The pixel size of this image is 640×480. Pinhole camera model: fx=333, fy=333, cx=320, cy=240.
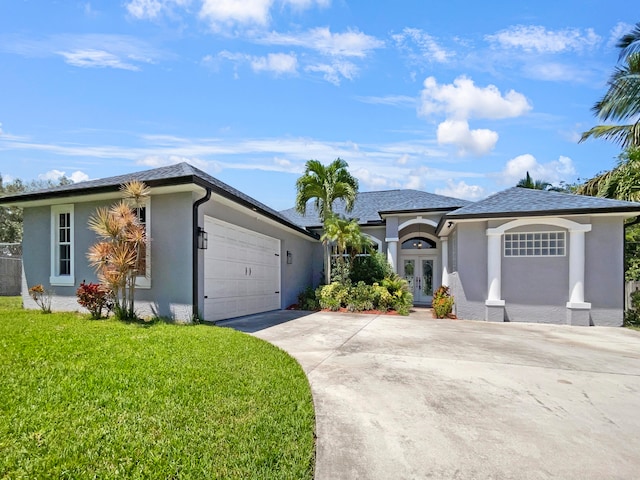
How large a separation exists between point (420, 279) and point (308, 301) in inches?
255

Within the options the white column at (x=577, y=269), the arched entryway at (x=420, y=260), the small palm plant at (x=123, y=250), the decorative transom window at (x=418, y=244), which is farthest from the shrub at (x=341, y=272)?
the small palm plant at (x=123, y=250)

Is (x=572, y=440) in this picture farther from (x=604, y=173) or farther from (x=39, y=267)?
(x=604, y=173)

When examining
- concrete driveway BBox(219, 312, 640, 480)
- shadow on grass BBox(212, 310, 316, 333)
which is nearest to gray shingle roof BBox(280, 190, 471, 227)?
shadow on grass BBox(212, 310, 316, 333)

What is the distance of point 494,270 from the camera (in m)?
10.8

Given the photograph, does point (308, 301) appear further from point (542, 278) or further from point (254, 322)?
point (542, 278)

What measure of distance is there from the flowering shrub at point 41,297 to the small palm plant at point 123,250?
8.64ft

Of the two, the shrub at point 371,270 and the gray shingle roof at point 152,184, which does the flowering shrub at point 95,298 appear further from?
the shrub at point 371,270

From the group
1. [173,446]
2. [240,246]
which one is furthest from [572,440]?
[240,246]

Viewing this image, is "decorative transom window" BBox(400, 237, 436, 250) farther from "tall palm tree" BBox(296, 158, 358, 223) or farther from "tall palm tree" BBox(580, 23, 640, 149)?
"tall palm tree" BBox(580, 23, 640, 149)

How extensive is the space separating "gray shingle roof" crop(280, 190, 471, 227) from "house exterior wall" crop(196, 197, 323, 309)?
184 cm

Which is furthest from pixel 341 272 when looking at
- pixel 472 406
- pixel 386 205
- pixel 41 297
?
pixel 472 406

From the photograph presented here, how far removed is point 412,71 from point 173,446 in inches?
431

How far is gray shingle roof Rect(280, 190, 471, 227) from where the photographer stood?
1532 centimetres

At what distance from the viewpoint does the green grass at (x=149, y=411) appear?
2.47 m
